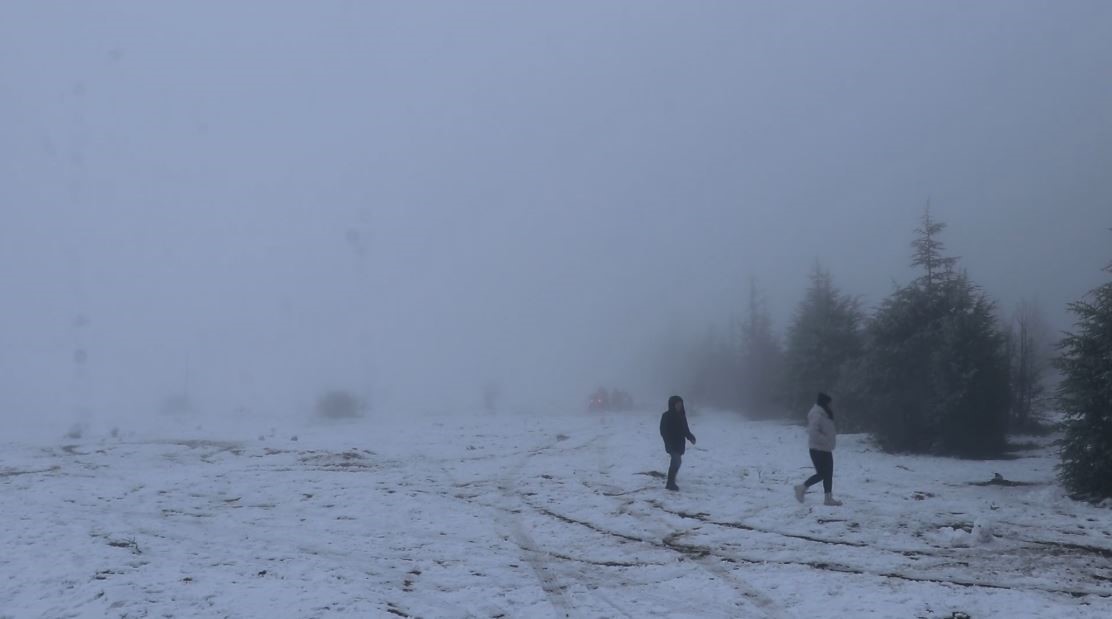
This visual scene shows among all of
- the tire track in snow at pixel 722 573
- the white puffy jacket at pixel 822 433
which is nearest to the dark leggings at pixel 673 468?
the tire track in snow at pixel 722 573

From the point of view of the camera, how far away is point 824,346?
1737 inches

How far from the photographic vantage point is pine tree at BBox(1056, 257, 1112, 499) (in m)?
18.1

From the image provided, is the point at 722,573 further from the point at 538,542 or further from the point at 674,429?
the point at 674,429

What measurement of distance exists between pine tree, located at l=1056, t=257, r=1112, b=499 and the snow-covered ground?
4.38 ft

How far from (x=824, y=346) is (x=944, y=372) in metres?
12.9

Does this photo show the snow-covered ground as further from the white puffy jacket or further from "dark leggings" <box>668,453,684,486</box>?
the white puffy jacket

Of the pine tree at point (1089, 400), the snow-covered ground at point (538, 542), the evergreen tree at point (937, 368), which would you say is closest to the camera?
the snow-covered ground at point (538, 542)

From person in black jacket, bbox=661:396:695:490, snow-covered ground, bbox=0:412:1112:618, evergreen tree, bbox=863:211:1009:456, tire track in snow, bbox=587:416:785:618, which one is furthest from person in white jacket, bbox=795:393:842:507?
evergreen tree, bbox=863:211:1009:456

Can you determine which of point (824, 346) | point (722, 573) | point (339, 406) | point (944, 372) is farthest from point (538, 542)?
point (339, 406)

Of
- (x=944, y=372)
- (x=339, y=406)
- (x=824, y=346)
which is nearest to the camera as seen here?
(x=944, y=372)

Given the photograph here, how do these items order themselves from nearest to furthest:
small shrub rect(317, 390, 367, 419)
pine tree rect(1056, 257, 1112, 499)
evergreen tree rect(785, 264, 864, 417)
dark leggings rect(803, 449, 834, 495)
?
dark leggings rect(803, 449, 834, 495), pine tree rect(1056, 257, 1112, 499), evergreen tree rect(785, 264, 864, 417), small shrub rect(317, 390, 367, 419)

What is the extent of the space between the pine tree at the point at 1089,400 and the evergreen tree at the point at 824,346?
2170cm

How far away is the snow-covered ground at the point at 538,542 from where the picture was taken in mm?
9906

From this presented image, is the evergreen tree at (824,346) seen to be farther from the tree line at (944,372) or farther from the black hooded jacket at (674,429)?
the black hooded jacket at (674,429)
